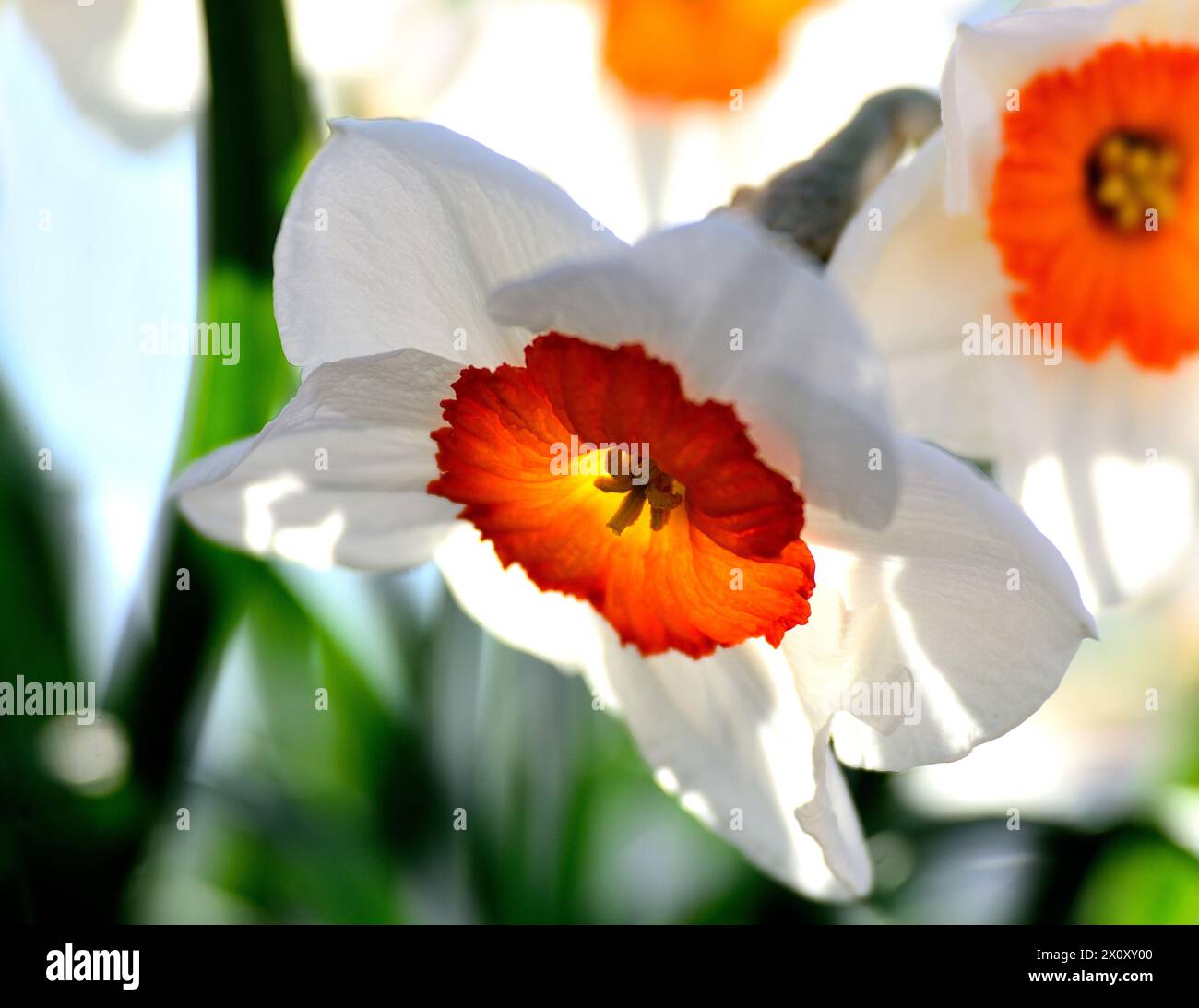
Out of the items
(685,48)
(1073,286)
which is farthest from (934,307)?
(685,48)

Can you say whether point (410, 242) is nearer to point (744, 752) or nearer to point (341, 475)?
point (341, 475)

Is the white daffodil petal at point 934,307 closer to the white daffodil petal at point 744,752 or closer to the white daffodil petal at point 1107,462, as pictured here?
the white daffodil petal at point 1107,462

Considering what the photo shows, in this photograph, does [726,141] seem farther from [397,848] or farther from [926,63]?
[397,848]

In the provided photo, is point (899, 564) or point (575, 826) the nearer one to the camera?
point (899, 564)

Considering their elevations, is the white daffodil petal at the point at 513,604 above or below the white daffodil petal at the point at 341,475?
below

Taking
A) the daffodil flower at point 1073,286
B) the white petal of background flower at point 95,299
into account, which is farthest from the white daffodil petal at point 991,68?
the white petal of background flower at point 95,299
